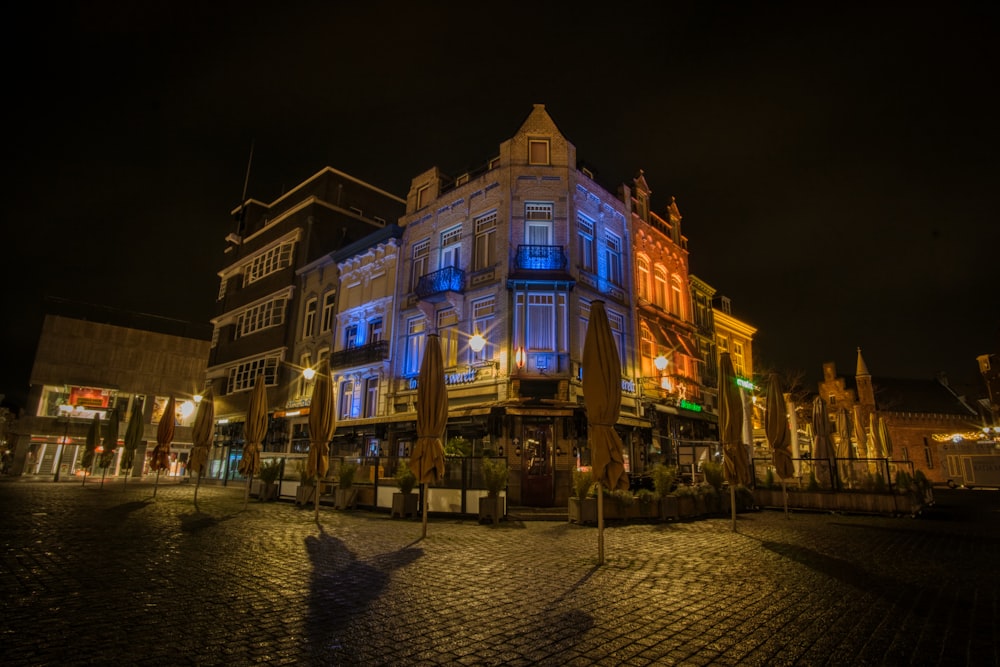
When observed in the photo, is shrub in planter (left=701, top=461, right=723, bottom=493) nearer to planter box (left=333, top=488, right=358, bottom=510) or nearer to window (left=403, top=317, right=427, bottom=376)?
planter box (left=333, top=488, right=358, bottom=510)

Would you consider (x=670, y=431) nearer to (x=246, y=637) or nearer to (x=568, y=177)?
(x=568, y=177)

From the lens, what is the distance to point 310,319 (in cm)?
3041

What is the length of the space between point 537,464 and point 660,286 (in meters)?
13.0

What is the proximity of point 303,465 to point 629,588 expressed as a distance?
14.0 m

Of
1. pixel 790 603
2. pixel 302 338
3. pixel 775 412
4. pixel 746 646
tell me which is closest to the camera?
pixel 746 646

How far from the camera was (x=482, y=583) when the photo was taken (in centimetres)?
576

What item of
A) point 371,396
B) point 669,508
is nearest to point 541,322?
point 669,508

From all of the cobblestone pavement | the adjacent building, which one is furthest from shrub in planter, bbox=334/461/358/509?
the adjacent building

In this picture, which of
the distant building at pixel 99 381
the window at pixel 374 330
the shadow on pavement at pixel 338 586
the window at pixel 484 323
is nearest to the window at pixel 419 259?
the window at pixel 374 330

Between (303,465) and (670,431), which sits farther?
(670,431)

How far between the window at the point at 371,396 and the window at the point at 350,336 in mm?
2620

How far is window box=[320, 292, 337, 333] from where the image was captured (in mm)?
28500

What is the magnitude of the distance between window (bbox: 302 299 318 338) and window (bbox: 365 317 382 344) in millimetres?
5864

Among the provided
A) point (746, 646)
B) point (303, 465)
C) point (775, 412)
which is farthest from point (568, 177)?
point (746, 646)
